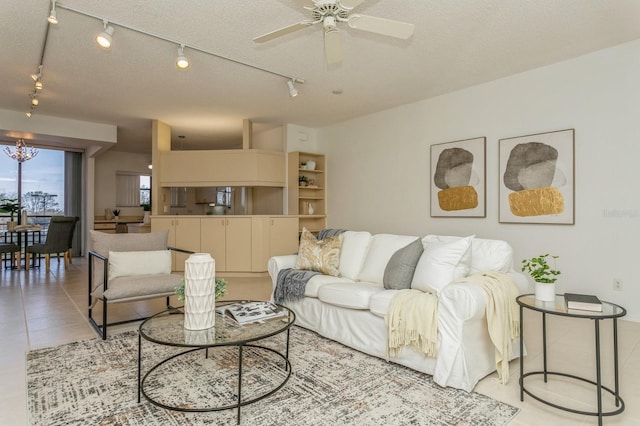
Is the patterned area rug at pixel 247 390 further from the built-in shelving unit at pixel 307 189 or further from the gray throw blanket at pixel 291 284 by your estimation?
the built-in shelving unit at pixel 307 189

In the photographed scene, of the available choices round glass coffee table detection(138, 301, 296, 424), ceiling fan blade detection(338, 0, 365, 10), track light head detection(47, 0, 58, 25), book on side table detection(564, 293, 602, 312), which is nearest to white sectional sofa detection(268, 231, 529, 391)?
book on side table detection(564, 293, 602, 312)

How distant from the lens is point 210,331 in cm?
208

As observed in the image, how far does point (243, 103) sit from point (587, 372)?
4870 millimetres

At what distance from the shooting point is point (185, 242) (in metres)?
6.09

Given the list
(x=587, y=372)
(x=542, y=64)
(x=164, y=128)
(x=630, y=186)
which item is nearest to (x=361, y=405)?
(x=587, y=372)

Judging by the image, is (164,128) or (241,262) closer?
(241,262)

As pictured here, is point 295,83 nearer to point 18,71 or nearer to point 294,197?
point 294,197

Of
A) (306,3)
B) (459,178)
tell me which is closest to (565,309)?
(306,3)

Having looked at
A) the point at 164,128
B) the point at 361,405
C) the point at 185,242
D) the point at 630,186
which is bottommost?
the point at 361,405

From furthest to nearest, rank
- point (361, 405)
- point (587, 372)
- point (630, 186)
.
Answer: point (630, 186) < point (587, 372) < point (361, 405)

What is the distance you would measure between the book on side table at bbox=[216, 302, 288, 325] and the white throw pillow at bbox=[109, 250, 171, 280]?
136cm

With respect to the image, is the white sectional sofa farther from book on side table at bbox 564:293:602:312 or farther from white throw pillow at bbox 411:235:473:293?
book on side table at bbox 564:293:602:312

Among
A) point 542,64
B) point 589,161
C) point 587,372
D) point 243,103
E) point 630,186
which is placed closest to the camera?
point 587,372

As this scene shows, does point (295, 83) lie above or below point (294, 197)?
above
